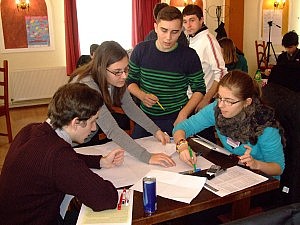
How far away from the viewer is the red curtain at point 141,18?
624 cm

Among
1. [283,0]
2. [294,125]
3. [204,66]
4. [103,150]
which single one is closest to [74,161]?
[103,150]

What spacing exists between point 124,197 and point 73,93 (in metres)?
0.45

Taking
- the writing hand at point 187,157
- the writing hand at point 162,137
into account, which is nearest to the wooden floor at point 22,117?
the writing hand at point 162,137

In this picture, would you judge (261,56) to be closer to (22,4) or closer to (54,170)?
(22,4)

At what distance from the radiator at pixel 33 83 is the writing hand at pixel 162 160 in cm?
451

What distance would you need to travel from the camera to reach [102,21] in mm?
6188

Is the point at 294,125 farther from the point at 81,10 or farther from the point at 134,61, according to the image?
the point at 81,10

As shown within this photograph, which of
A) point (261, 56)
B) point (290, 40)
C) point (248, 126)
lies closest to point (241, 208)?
point (248, 126)

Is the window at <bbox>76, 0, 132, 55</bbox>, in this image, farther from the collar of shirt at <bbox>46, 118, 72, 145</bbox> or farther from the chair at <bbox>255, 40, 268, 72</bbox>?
the collar of shirt at <bbox>46, 118, 72, 145</bbox>

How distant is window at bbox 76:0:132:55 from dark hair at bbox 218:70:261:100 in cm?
450

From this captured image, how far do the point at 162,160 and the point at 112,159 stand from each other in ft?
0.77

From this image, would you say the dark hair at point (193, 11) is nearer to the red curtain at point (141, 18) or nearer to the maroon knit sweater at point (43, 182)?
the maroon knit sweater at point (43, 182)

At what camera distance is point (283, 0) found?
7.16 m

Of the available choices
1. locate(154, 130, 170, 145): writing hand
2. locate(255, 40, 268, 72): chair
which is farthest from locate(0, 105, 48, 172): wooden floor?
locate(255, 40, 268, 72): chair
